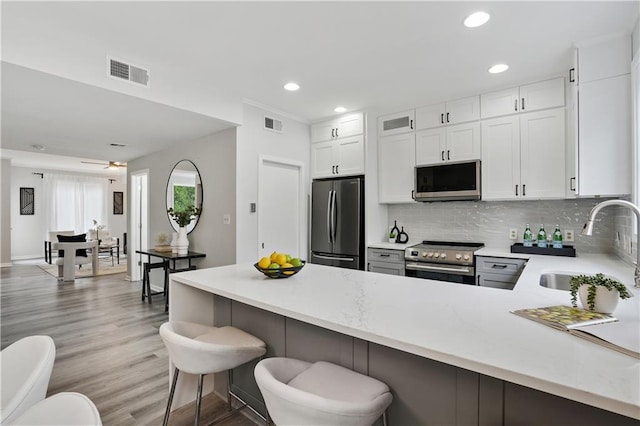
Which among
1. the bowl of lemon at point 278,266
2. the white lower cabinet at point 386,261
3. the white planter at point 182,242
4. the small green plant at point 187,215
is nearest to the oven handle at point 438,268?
the white lower cabinet at point 386,261

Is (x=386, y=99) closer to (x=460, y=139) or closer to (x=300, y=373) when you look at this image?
(x=460, y=139)

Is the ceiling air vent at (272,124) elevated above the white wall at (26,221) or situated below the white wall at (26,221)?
above

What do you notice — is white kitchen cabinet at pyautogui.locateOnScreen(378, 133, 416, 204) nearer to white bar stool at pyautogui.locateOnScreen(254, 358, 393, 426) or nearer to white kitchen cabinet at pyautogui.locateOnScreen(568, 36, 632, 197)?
white kitchen cabinet at pyautogui.locateOnScreen(568, 36, 632, 197)

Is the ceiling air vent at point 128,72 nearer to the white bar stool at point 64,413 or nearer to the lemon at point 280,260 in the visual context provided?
the lemon at point 280,260

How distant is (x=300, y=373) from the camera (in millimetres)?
1394

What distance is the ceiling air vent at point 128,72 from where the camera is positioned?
261 centimetres

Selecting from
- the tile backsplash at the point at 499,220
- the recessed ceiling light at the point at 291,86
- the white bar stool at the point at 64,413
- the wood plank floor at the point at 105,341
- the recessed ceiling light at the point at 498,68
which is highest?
the recessed ceiling light at the point at 291,86

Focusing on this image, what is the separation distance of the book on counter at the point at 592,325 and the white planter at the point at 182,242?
4.02 meters

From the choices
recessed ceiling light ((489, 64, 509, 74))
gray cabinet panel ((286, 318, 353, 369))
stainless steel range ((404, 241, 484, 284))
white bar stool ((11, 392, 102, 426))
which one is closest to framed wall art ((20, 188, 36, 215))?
stainless steel range ((404, 241, 484, 284))

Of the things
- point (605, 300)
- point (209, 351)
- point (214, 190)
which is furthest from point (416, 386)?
point (214, 190)

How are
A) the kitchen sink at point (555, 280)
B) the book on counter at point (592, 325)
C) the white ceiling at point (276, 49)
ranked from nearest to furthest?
the book on counter at point (592, 325) < the white ceiling at point (276, 49) < the kitchen sink at point (555, 280)

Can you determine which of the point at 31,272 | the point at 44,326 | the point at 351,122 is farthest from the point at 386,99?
the point at 31,272

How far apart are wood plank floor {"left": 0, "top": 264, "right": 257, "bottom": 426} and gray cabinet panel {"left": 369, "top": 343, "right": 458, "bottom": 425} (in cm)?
105

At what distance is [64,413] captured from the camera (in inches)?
33.3
